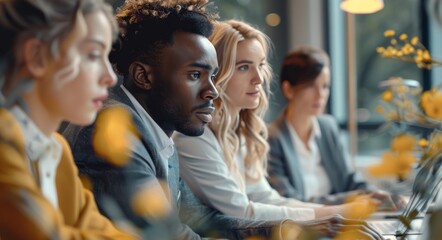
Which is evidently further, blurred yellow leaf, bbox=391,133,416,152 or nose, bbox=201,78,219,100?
nose, bbox=201,78,219,100

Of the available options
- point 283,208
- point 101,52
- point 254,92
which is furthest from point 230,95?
point 101,52

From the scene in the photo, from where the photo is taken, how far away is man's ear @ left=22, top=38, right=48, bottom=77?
758mm

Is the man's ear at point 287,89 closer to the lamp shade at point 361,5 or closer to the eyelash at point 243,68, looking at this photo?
the lamp shade at point 361,5

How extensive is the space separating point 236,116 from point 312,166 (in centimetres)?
116

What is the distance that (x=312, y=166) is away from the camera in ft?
9.70

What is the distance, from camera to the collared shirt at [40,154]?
77 centimetres

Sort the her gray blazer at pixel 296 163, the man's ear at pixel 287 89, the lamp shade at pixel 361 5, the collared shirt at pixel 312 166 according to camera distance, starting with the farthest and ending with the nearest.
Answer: the lamp shade at pixel 361 5, the man's ear at pixel 287 89, the collared shirt at pixel 312 166, the her gray blazer at pixel 296 163

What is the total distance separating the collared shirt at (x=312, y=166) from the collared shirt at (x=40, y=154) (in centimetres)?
210

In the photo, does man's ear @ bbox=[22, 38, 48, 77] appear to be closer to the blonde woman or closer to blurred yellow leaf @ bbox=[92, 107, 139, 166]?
blurred yellow leaf @ bbox=[92, 107, 139, 166]

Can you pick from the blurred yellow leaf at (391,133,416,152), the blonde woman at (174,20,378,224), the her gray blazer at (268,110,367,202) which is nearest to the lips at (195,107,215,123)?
the blonde woman at (174,20,378,224)

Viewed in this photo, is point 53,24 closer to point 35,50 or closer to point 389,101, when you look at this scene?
point 35,50

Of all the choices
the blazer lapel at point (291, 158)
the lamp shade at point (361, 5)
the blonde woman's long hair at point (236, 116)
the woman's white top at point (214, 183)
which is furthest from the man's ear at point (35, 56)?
the lamp shade at point (361, 5)

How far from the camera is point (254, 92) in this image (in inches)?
68.1

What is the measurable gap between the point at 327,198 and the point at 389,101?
1.00 m
